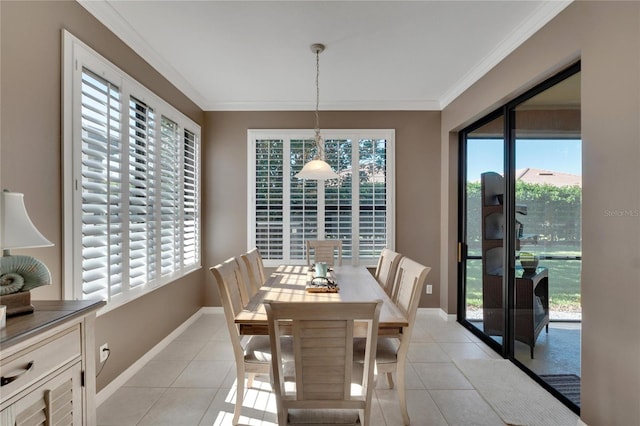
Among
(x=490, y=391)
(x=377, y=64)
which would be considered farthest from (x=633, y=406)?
(x=377, y=64)

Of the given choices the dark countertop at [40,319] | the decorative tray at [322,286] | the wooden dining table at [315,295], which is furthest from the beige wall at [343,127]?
the dark countertop at [40,319]

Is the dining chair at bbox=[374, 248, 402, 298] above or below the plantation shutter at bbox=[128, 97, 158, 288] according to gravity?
Answer: below

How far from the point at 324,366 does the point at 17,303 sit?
129 centimetres

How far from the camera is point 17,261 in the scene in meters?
1.28

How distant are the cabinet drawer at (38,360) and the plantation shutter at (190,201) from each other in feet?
7.80

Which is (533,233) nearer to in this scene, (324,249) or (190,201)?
(324,249)

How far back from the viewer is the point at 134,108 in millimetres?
2639

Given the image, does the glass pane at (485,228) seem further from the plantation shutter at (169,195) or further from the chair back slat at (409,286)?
the plantation shutter at (169,195)

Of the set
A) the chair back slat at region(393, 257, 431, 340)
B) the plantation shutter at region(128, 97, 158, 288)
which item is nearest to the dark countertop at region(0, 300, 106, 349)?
the plantation shutter at region(128, 97, 158, 288)

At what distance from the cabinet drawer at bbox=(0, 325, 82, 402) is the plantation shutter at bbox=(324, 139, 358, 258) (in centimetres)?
311

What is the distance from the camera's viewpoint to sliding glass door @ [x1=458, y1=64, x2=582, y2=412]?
7.33 ft

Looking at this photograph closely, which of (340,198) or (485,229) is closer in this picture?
(485,229)

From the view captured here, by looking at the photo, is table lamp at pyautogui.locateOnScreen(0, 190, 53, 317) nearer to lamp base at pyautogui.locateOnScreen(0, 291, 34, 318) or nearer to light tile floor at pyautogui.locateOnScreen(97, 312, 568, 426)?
lamp base at pyautogui.locateOnScreen(0, 291, 34, 318)

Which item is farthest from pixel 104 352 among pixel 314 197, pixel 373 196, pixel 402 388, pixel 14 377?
pixel 373 196
